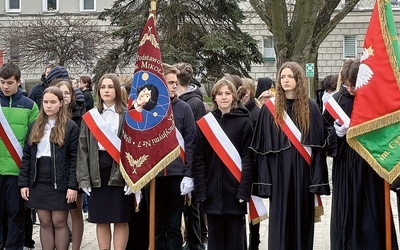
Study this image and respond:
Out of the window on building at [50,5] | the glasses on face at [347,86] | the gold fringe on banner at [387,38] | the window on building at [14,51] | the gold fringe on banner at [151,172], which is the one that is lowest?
the gold fringe on banner at [151,172]

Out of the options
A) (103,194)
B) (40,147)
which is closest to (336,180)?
(103,194)

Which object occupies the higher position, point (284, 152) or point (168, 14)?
point (168, 14)

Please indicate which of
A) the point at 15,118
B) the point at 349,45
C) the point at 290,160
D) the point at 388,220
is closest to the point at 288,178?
the point at 290,160

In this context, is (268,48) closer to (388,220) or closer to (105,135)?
(105,135)

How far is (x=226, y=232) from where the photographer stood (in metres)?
7.35

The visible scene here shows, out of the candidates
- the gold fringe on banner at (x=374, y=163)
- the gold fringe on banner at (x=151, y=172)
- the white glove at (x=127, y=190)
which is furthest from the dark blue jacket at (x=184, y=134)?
the gold fringe on banner at (x=374, y=163)

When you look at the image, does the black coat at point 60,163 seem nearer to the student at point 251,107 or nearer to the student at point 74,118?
the student at point 74,118

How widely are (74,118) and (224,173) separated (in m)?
2.22

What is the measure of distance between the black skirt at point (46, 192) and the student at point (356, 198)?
2.75 meters

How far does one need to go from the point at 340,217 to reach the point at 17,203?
3.45m

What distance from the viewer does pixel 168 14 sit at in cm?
2908

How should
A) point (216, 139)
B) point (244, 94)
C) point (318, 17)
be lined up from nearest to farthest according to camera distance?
1. point (216, 139)
2. point (244, 94)
3. point (318, 17)

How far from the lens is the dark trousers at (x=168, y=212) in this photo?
24.8 ft

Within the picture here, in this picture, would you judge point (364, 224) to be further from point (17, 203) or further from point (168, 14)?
point (168, 14)
